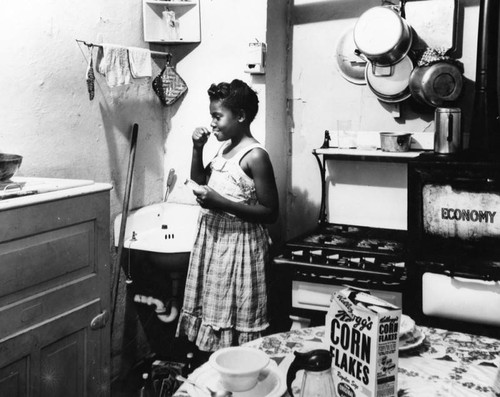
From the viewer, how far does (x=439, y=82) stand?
10.0 ft

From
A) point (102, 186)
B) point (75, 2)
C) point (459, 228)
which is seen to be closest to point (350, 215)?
→ point (459, 228)

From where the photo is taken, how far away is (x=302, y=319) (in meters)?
3.00

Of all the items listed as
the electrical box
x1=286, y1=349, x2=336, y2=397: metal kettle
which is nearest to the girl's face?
the electrical box

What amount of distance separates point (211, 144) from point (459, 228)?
1698 millimetres

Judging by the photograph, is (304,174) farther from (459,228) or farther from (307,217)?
(459,228)

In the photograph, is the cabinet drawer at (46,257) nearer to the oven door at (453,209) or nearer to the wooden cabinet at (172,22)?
the oven door at (453,209)

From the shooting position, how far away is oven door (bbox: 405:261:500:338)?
246 cm

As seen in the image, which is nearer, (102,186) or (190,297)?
(102,186)

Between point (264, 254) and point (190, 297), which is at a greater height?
point (264, 254)

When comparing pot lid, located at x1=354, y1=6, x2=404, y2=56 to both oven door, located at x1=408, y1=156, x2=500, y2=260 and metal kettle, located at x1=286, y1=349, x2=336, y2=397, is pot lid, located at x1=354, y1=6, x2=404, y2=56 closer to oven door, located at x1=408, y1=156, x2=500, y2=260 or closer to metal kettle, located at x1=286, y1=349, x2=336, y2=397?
oven door, located at x1=408, y1=156, x2=500, y2=260

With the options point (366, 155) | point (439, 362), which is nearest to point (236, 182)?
point (366, 155)

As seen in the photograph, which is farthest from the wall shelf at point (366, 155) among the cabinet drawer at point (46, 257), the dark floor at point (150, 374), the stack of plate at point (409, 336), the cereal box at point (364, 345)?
the cereal box at point (364, 345)

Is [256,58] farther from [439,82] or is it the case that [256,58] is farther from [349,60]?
[439,82]

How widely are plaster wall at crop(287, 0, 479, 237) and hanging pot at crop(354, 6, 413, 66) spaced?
12.7 inches
